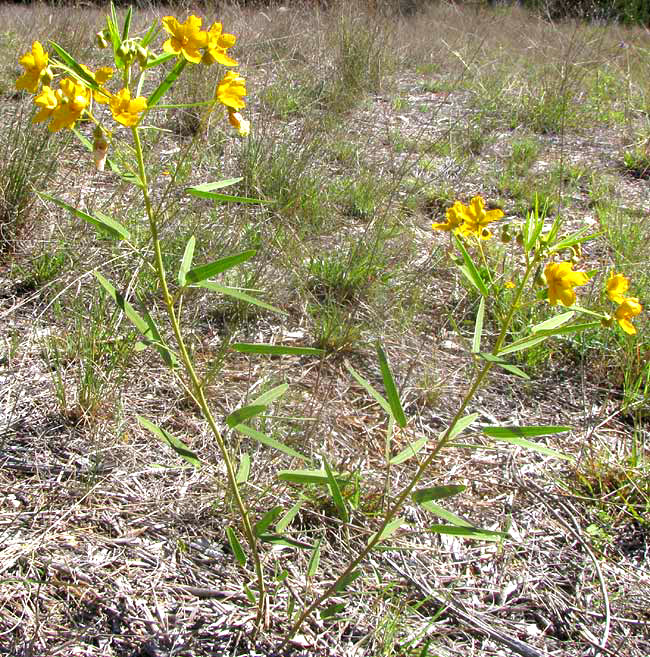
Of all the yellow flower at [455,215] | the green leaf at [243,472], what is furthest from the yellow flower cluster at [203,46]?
the green leaf at [243,472]

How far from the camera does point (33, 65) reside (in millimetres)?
875

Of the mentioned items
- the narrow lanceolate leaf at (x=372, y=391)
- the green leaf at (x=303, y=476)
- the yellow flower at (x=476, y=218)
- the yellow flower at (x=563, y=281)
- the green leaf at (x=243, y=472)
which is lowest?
the green leaf at (x=243, y=472)

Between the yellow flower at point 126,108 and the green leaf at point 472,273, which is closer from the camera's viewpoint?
the yellow flower at point 126,108

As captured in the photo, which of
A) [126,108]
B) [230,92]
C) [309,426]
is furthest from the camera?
[309,426]

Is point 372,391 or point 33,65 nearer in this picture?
point 33,65

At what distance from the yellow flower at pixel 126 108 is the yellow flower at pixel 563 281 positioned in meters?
0.63

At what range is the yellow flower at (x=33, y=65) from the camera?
86 cm

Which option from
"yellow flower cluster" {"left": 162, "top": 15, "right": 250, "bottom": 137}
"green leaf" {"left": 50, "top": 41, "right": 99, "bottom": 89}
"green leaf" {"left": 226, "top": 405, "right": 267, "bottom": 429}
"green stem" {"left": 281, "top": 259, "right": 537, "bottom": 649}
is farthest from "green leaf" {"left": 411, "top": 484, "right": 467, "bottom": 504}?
"green leaf" {"left": 50, "top": 41, "right": 99, "bottom": 89}

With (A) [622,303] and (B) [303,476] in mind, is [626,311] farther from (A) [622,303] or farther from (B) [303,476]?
(B) [303,476]

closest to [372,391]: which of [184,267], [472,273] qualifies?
[472,273]

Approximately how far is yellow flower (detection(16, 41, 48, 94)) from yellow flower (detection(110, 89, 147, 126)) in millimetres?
152

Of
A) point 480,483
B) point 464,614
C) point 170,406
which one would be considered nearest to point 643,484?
point 480,483

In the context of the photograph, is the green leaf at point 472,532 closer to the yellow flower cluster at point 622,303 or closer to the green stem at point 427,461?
the green stem at point 427,461

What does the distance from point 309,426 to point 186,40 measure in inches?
39.7
